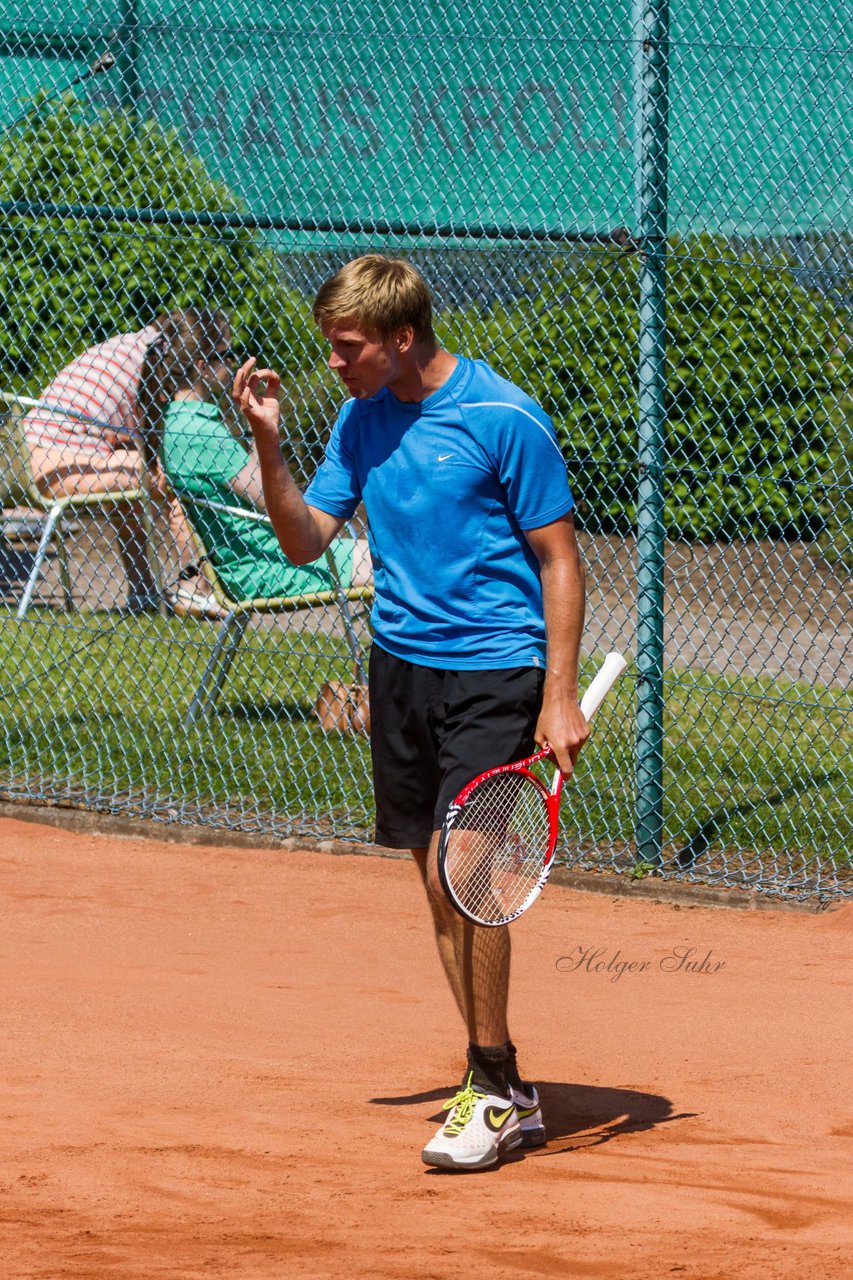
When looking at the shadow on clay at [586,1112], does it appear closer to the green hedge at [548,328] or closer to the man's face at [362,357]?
the man's face at [362,357]

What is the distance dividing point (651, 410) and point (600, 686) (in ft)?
7.25

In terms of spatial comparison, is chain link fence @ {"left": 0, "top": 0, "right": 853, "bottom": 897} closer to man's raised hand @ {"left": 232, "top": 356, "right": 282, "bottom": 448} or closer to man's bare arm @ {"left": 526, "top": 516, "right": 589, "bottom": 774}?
man's bare arm @ {"left": 526, "top": 516, "right": 589, "bottom": 774}

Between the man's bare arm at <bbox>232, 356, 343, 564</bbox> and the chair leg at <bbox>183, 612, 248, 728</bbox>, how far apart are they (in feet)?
10.2

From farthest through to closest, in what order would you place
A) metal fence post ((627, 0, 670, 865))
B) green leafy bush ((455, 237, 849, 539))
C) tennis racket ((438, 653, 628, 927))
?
1. green leafy bush ((455, 237, 849, 539))
2. metal fence post ((627, 0, 670, 865))
3. tennis racket ((438, 653, 628, 927))

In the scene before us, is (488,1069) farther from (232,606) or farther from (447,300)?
(447,300)

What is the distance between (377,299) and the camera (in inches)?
133

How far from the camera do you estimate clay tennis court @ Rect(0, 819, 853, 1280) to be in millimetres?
2975

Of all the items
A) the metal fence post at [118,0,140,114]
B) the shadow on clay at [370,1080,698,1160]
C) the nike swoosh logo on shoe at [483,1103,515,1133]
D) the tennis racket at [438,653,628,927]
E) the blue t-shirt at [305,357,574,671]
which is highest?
the metal fence post at [118,0,140,114]

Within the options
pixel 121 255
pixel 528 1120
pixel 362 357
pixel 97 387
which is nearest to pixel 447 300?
pixel 97 387

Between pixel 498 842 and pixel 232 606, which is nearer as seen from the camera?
pixel 498 842

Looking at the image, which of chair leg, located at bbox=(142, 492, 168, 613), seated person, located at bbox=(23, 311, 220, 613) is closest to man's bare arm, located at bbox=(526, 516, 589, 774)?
chair leg, located at bbox=(142, 492, 168, 613)

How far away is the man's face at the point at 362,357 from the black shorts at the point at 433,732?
584 millimetres

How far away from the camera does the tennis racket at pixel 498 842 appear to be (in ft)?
10.8

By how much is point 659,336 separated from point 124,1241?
11.8 feet
